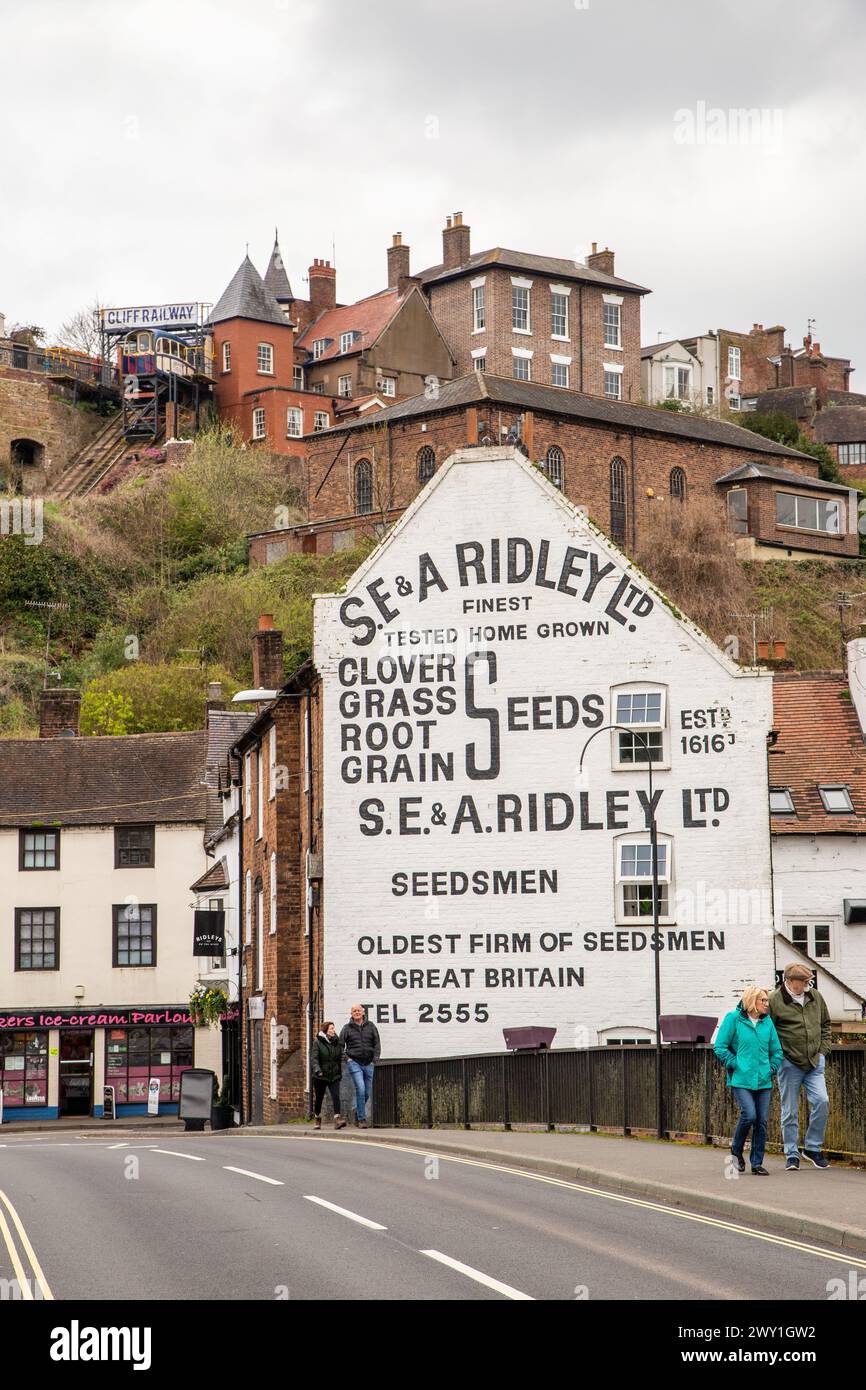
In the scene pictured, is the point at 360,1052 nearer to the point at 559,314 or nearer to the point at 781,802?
the point at 781,802

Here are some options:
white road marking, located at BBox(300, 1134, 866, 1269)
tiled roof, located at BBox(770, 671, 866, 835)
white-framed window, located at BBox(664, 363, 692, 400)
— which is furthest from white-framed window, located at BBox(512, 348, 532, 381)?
white road marking, located at BBox(300, 1134, 866, 1269)

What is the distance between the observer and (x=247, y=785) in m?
43.7

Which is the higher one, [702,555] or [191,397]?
[191,397]

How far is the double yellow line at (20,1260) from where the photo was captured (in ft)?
35.9

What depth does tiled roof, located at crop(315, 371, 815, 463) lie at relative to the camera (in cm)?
7438

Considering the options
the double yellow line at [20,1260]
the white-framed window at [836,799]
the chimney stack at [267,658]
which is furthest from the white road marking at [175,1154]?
the chimney stack at [267,658]

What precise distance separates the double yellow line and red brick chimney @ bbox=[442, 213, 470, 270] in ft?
287

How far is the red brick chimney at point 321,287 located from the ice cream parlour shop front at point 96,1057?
6757 cm

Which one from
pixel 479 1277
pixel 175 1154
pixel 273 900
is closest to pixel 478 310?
pixel 273 900

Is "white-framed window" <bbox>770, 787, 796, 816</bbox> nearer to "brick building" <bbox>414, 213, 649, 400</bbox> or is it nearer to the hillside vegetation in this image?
the hillside vegetation
